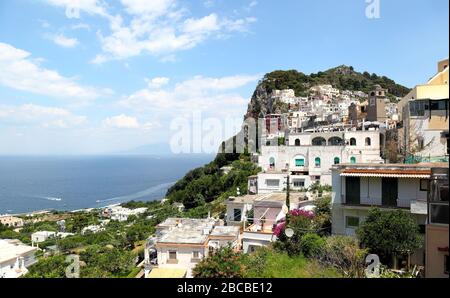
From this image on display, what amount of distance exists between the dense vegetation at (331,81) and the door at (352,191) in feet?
143

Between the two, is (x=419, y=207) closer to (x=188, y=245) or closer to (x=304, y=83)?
(x=188, y=245)

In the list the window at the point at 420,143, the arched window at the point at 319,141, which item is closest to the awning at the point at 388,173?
the window at the point at 420,143

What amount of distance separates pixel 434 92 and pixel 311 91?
3530cm

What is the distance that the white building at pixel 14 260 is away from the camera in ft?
45.1

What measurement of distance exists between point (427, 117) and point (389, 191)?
36.4 ft

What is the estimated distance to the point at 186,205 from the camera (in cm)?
3181

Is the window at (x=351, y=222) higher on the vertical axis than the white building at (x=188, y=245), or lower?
higher

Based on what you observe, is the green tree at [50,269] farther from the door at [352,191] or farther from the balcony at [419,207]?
the balcony at [419,207]

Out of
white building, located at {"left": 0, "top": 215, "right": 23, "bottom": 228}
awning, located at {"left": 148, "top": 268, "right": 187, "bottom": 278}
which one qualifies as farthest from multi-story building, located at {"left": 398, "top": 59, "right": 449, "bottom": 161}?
→ white building, located at {"left": 0, "top": 215, "right": 23, "bottom": 228}

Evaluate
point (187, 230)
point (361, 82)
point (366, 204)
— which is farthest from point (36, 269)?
point (361, 82)

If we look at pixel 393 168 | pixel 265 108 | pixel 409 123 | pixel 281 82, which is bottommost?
pixel 393 168

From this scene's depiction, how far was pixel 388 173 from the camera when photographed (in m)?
9.91

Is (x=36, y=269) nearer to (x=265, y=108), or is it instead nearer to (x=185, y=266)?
(x=185, y=266)

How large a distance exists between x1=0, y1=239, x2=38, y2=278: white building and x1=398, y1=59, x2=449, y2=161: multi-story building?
1797 centimetres
